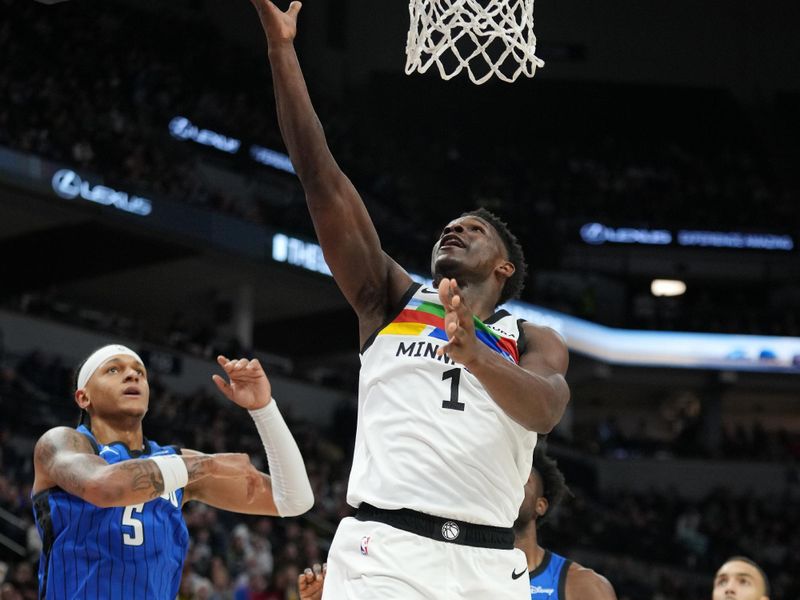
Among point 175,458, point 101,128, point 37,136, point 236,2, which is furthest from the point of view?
point 236,2

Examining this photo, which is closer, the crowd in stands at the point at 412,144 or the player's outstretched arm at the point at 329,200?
the player's outstretched arm at the point at 329,200

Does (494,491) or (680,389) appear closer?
(494,491)

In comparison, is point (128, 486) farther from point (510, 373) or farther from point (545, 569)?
point (545, 569)

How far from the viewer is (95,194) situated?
2130 centimetres

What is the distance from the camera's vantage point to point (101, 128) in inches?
878

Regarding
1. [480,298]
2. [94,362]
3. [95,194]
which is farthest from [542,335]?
[95,194]

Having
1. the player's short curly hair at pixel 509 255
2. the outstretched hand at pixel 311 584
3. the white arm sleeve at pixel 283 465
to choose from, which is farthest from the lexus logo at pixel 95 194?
the player's short curly hair at pixel 509 255

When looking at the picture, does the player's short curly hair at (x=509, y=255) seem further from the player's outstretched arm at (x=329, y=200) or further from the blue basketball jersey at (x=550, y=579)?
the blue basketball jersey at (x=550, y=579)

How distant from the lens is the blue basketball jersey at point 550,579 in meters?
5.83

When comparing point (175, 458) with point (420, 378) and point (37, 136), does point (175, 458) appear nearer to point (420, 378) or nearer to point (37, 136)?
point (420, 378)

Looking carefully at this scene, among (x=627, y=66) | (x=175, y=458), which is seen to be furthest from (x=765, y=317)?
(x=175, y=458)

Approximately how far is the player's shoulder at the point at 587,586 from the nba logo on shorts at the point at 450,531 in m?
1.99

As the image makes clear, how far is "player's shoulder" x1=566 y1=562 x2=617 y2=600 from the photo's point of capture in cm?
572

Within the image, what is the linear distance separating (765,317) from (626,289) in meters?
3.82
